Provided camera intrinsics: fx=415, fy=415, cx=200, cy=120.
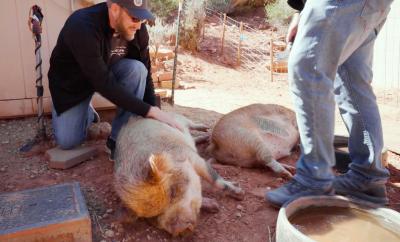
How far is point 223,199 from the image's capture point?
3.14 metres

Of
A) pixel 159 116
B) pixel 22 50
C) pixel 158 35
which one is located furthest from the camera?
pixel 158 35

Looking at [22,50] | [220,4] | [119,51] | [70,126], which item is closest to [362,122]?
[119,51]

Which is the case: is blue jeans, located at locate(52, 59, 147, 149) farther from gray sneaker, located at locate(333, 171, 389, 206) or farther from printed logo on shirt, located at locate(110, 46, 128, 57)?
gray sneaker, located at locate(333, 171, 389, 206)

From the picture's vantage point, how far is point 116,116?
398 cm

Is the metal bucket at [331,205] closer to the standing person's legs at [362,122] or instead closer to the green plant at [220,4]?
the standing person's legs at [362,122]

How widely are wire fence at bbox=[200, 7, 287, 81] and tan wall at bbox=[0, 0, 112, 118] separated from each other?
7.40m

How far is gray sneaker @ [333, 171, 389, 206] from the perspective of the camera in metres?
2.87

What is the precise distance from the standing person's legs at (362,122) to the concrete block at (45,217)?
5.87 feet

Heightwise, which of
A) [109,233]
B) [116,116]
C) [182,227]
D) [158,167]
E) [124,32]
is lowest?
[109,233]

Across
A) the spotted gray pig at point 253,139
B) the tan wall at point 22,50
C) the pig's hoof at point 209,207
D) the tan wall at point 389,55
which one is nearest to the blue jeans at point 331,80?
the pig's hoof at point 209,207

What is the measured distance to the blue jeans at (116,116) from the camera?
3795 millimetres

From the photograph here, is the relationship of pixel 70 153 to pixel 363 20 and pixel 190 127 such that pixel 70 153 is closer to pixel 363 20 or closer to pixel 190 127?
pixel 190 127

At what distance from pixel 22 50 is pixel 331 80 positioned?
3.67 m

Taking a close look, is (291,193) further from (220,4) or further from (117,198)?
(220,4)
